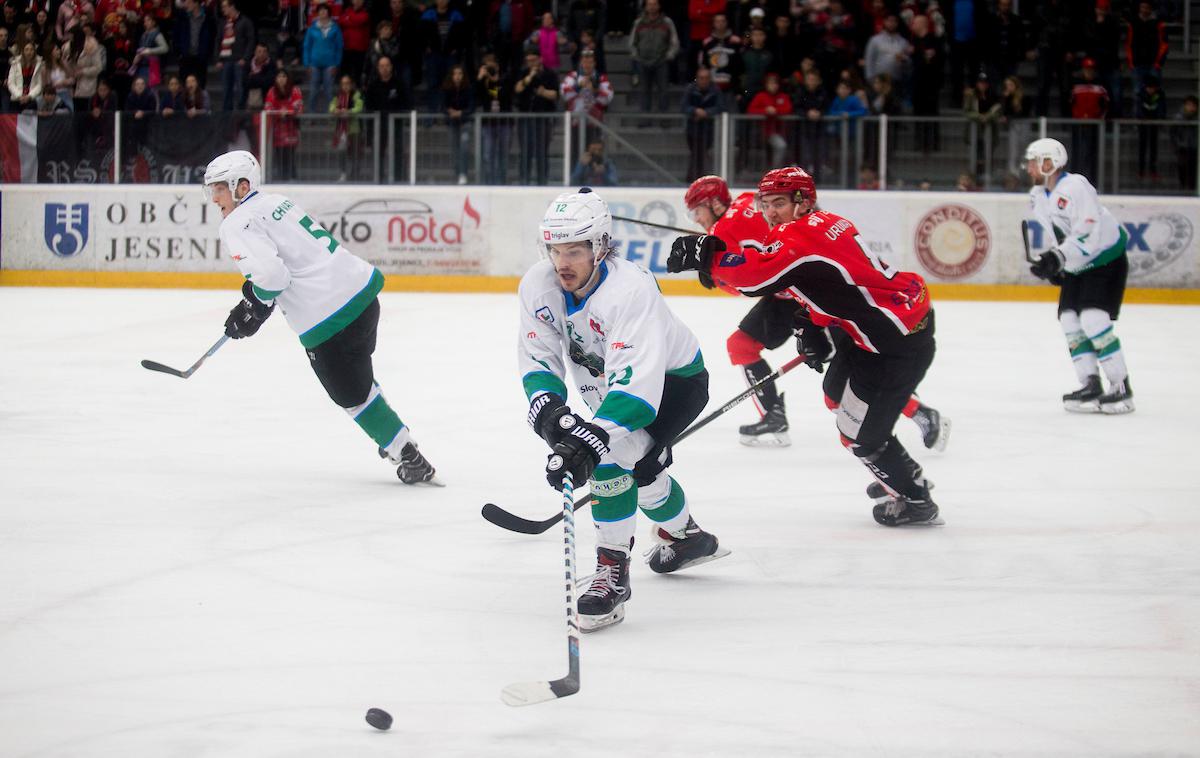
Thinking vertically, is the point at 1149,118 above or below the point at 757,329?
above

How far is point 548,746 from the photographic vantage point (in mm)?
2555

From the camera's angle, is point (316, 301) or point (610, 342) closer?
point (610, 342)

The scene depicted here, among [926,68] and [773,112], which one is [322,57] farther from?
[926,68]

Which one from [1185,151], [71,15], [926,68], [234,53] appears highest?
[71,15]

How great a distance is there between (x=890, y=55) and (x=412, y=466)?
9480 mm

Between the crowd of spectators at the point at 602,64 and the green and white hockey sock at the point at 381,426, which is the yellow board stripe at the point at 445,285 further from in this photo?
the green and white hockey sock at the point at 381,426

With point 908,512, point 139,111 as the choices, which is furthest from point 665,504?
point 139,111

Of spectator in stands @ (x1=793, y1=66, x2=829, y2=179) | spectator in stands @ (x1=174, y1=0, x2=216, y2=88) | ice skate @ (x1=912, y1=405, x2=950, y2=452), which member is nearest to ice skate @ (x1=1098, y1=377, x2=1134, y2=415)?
ice skate @ (x1=912, y1=405, x2=950, y2=452)

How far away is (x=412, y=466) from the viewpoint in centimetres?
503

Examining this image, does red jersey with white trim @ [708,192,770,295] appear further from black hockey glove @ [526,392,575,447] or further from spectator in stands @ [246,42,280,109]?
spectator in stands @ [246,42,280,109]

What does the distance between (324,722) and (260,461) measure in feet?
9.75

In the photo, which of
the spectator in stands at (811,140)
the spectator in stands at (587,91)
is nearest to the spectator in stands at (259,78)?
the spectator in stands at (587,91)

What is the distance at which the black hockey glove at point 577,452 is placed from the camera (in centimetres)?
309

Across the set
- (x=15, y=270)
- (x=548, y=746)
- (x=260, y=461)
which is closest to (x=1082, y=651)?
(x=548, y=746)
